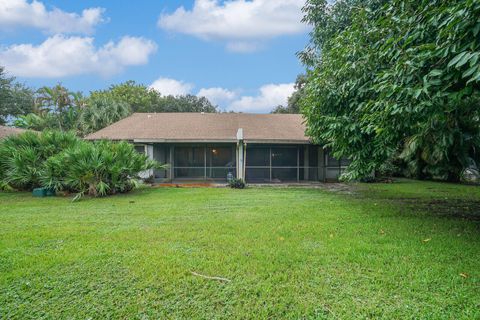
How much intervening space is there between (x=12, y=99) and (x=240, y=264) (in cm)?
3271

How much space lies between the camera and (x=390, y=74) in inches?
153

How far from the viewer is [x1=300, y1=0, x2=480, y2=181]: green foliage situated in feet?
10.4

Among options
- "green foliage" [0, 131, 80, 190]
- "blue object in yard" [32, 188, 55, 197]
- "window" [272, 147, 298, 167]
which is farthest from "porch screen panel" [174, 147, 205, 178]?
"blue object in yard" [32, 188, 55, 197]

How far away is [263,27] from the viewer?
14.8 meters

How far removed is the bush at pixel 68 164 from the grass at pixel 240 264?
2.43m

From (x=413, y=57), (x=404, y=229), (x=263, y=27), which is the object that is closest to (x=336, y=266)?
(x=404, y=229)

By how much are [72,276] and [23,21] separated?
17.1 metres

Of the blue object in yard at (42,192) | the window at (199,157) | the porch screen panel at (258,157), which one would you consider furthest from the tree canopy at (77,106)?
the porch screen panel at (258,157)

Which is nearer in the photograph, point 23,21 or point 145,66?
point 23,21

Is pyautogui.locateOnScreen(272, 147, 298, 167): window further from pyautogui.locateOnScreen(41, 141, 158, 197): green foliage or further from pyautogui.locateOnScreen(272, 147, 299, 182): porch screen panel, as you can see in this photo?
pyautogui.locateOnScreen(41, 141, 158, 197): green foliage

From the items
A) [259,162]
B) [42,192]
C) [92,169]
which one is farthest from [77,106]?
[259,162]

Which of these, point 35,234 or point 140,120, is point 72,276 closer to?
point 35,234

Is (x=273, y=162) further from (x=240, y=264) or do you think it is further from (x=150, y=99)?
(x=150, y=99)

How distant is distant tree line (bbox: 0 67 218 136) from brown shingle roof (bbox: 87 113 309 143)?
282 cm
